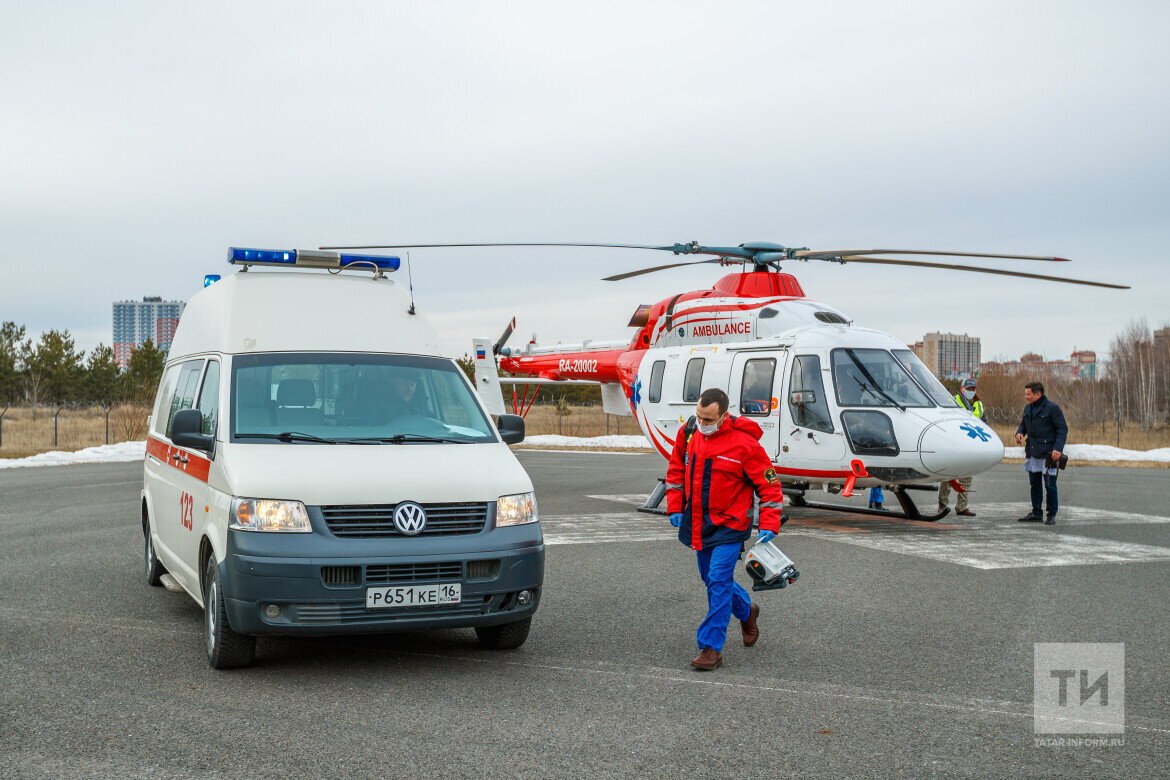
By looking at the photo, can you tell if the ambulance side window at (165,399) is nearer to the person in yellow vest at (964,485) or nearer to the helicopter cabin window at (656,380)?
the helicopter cabin window at (656,380)

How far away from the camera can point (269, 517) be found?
564cm

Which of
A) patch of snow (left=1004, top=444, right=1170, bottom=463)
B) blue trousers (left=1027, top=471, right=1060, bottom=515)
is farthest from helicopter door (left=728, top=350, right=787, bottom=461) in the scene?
patch of snow (left=1004, top=444, right=1170, bottom=463)

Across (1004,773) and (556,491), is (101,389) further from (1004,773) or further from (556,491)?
(1004,773)

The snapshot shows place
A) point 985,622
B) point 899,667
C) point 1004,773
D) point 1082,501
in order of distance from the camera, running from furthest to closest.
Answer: point 1082,501
point 985,622
point 899,667
point 1004,773

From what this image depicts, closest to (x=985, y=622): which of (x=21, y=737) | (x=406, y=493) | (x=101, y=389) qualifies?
(x=406, y=493)

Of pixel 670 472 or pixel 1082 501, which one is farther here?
pixel 1082 501

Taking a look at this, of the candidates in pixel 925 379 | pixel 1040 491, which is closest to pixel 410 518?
pixel 925 379

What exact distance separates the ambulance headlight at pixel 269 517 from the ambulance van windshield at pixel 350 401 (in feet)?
2.34


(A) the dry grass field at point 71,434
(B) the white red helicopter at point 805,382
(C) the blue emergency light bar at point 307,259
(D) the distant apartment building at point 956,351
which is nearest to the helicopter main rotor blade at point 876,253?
(B) the white red helicopter at point 805,382

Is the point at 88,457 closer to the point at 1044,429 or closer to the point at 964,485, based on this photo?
the point at 964,485

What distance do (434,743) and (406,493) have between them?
1.54 metres

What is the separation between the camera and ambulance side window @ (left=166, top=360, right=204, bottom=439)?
7.48 meters

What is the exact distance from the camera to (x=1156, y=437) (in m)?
40.7

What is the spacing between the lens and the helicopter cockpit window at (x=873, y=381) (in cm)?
1288
